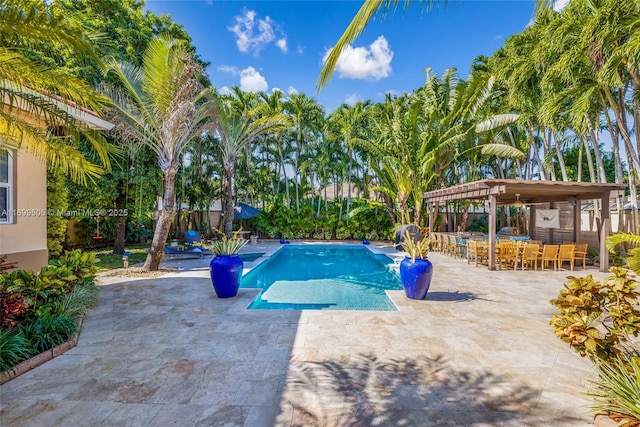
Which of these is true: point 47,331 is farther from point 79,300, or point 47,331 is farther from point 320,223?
point 320,223

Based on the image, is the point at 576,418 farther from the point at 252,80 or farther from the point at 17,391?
the point at 252,80

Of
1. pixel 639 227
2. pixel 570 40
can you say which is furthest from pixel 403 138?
pixel 639 227

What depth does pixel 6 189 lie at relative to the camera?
6.25 meters

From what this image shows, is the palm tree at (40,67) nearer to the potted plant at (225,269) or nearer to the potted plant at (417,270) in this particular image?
the potted plant at (225,269)

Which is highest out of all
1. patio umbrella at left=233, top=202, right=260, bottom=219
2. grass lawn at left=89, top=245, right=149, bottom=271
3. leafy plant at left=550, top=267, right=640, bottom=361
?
patio umbrella at left=233, top=202, right=260, bottom=219

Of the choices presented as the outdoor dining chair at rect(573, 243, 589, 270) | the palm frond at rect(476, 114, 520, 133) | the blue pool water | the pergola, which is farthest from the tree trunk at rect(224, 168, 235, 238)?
the outdoor dining chair at rect(573, 243, 589, 270)

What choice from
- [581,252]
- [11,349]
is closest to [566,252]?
[581,252]

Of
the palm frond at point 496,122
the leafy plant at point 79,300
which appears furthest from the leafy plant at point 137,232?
the palm frond at point 496,122

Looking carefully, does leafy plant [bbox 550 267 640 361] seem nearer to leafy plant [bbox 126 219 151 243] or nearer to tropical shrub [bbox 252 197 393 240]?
tropical shrub [bbox 252 197 393 240]

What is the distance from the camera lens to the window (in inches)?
243

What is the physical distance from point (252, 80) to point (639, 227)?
19648mm

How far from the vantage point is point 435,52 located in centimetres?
669

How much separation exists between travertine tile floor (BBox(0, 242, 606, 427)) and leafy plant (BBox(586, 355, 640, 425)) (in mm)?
347

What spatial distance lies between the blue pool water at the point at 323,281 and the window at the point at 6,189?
5.22 metres
